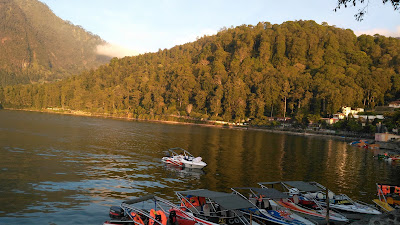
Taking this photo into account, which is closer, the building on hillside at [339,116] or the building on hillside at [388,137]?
the building on hillside at [388,137]

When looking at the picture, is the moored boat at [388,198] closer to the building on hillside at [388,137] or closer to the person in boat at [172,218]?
the person in boat at [172,218]

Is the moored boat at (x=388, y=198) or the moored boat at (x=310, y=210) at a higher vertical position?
the moored boat at (x=388, y=198)

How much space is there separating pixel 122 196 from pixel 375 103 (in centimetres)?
18249

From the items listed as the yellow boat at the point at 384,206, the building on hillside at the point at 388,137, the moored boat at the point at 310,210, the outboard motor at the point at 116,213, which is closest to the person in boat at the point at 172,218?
the outboard motor at the point at 116,213

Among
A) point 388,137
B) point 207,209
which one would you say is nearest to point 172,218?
point 207,209

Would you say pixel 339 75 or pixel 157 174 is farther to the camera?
pixel 339 75

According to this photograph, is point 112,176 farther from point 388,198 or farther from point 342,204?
point 388,198

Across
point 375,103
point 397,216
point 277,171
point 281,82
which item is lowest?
point 277,171

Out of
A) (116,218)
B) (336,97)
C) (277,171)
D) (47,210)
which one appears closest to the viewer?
(116,218)

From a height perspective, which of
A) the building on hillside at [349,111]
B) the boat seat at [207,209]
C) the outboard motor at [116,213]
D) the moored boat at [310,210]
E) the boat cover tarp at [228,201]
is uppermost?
the building on hillside at [349,111]

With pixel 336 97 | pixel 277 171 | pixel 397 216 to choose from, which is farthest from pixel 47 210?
pixel 336 97

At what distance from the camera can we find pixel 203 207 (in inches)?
798

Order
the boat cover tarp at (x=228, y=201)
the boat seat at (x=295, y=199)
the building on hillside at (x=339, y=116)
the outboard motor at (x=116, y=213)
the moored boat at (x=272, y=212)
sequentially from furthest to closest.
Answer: the building on hillside at (x=339, y=116) < the boat seat at (x=295, y=199) < the moored boat at (x=272, y=212) < the outboard motor at (x=116, y=213) < the boat cover tarp at (x=228, y=201)

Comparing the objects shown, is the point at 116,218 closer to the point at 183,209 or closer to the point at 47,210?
the point at 183,209
